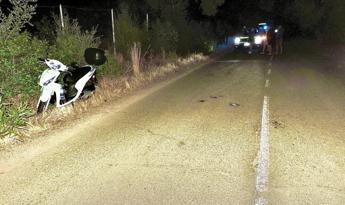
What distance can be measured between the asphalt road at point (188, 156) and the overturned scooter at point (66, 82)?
0.71 metres

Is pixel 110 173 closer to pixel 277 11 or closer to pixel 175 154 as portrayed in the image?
pixel 175 154

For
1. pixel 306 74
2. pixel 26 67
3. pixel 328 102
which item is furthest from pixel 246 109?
pixel 306 74

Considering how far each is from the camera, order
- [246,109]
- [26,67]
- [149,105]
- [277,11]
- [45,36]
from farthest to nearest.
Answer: [277,11] < [45,36] < [149,105] < [246,109] < [26,67]

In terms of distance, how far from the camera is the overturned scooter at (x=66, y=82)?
29.0 feet

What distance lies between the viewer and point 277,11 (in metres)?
61.7

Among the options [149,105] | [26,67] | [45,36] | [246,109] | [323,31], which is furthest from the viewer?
[323,31]

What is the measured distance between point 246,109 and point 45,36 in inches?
372

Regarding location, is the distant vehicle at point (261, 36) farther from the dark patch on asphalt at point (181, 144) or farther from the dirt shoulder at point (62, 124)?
the dark patch on asphalt at point (181, 144)

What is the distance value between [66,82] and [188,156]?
13.6ft

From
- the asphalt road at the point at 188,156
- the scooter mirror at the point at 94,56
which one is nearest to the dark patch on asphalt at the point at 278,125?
the asphalt road at the point at 188,156

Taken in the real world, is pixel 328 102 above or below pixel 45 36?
below

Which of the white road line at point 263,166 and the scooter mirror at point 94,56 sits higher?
the scooter mirror at point 94,56

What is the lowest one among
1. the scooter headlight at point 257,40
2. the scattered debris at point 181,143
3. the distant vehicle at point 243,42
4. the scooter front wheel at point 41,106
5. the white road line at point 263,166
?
the distant vehicle at point 243,42

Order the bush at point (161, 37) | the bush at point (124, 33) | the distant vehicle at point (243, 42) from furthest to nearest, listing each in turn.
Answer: the distant vehicle at point (243, 42) → the bush at point (161, 37) → the bush at point (124, 33)
